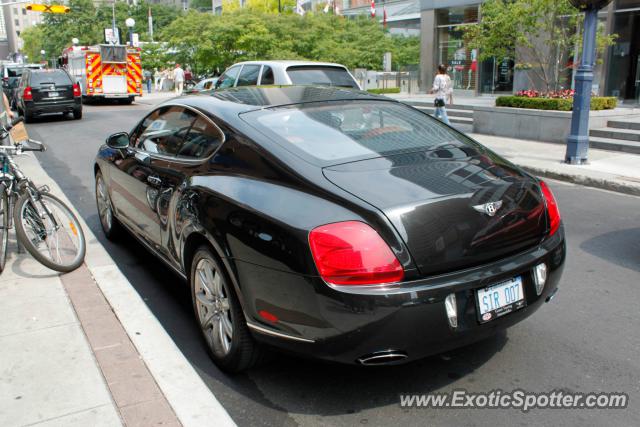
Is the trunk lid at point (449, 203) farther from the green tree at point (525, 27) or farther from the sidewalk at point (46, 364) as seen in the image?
the green tree at point (525, 27)

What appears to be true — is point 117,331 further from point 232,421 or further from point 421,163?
point 421,163

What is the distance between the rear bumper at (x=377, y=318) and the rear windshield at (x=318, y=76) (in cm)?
912

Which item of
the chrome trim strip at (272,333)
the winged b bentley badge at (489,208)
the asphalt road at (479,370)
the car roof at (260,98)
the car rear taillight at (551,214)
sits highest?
the car roof at (260,98)

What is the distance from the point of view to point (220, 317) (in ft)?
12.0

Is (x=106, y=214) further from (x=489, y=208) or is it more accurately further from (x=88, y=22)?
(x=88, y=22)

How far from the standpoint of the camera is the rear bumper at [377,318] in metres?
2.88

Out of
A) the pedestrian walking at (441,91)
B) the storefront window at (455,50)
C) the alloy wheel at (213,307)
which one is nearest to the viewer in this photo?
the alloy wheel at (213,307)

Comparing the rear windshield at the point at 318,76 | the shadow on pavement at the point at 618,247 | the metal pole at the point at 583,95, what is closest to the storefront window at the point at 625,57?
the metal pole at the point at 583,95

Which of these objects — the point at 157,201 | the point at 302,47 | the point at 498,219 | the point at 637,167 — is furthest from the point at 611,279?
the point at 302,47

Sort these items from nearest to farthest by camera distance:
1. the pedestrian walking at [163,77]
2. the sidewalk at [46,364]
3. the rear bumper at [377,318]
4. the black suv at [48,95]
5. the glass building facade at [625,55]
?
the rear bumper at [377,318]
the sidewalk at [46,364]
the glass building facade at [625,55]
the black suv at [48,95]
the pedestrian walking at [163,77]

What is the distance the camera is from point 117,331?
4.08 metres

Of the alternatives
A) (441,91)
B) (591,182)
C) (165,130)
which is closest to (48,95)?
(441,91)

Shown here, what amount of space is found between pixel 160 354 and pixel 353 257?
5.06 feet

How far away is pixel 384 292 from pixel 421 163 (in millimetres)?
916
